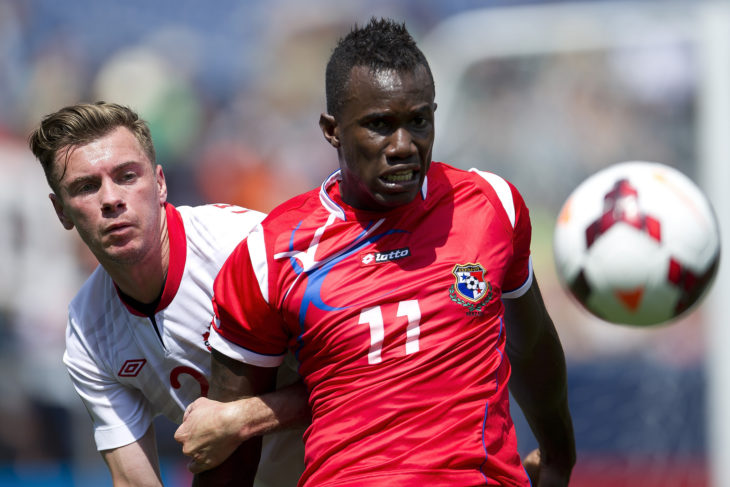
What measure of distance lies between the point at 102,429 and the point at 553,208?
5276mm

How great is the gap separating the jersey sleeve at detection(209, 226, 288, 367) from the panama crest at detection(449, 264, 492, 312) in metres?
0.57

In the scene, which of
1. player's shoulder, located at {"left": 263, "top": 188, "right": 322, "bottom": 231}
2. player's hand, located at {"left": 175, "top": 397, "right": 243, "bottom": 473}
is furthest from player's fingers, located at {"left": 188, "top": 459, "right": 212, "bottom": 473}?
player's shoulder, located at {"left": 263, "top": 188, "right": 322, "bottom": 231}

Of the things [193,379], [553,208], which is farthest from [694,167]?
[193,379]

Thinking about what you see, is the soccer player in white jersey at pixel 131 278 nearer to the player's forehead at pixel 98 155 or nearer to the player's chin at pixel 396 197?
the player's forehead at pixel 98 155

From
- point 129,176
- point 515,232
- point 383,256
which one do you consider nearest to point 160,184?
point 129,176

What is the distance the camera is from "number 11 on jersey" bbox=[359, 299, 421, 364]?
304 cm

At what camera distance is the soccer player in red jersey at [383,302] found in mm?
2980

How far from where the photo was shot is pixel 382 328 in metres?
3.05

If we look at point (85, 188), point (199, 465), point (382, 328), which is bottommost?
point (199, 465)

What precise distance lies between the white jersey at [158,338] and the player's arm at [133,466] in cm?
4

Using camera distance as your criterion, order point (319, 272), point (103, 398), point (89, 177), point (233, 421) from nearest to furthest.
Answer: point (319, 272) < point (233, 421) < point (89, 177) < point (103, 398)

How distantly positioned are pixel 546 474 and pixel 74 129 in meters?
2.25

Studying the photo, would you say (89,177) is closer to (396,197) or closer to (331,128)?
(331,128)

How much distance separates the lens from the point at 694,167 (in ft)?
27.8
